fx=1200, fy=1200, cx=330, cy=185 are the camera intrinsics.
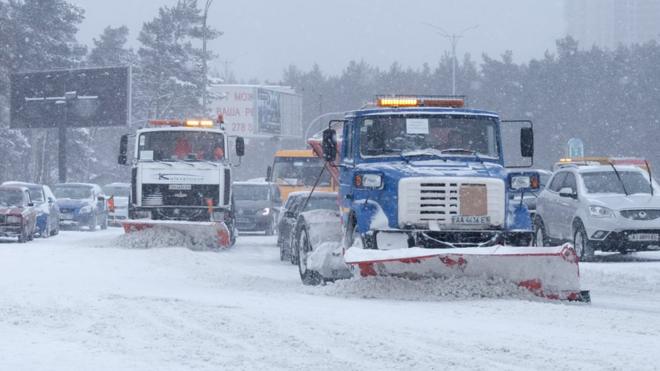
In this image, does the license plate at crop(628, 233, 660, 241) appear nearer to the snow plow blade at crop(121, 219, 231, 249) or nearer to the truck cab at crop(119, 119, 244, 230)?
the snow plow blade at crop(121, 219, 231, 249)

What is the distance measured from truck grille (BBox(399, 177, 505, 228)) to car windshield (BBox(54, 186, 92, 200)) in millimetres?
26807

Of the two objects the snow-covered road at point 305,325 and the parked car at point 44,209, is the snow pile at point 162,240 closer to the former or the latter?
the snow-covered road at point 305,325

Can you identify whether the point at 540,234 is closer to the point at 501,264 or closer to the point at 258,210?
the point at 501,264

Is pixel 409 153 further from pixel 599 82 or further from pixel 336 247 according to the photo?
pixel 599 82

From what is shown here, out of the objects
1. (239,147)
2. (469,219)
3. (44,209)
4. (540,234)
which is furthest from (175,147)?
(469,219)

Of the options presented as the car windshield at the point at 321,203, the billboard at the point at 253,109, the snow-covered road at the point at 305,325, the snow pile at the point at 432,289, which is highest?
the billboard at the point at 253,109

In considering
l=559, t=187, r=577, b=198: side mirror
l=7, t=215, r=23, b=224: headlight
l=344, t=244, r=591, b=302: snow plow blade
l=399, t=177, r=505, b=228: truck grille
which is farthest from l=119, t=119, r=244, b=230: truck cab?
l=344, t=244, r=591, b=302: snow plow blade

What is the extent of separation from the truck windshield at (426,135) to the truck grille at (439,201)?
42.5 inches

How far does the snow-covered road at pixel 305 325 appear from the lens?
27.4 feet

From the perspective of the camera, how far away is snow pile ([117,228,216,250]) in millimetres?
22500

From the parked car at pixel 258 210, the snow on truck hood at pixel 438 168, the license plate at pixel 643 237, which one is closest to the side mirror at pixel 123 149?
the license plate at pixel 643 237

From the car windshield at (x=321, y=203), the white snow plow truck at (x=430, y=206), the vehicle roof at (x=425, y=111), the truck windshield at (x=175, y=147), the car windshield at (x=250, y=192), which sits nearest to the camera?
the white snow plow truck at (x=430, y=206)

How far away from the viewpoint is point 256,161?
138 m

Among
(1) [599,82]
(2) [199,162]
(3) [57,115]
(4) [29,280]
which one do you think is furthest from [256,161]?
(4) [29,280]
